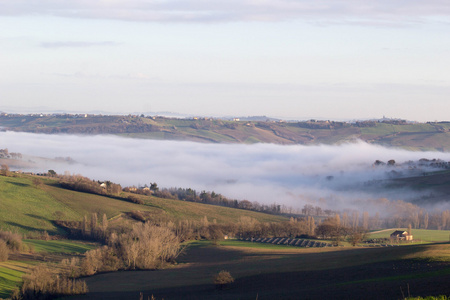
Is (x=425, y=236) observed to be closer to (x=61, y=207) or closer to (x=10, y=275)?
(x=61, y=207)

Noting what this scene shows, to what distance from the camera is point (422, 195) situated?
596 ft

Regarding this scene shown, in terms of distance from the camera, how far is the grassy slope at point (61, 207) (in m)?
109

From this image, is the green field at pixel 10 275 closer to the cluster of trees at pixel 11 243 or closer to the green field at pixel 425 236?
the cluster of trees at pixel 11 243

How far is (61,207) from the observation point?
393 feet

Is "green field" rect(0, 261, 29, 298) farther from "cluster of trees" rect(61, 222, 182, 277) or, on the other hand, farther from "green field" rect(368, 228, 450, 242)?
"green field" rect(368, 228, 450, 242)

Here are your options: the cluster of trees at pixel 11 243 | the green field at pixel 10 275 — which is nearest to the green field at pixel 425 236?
the cluster of trees at pixel 11 243

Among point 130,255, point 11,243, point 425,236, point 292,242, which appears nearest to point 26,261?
point 11,243

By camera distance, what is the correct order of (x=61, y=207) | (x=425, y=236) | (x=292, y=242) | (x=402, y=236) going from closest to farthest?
1. (x=292, y=242)
2. (x=402, y=236)
3. (x=425, y=236)
4. (x=61, y=207)

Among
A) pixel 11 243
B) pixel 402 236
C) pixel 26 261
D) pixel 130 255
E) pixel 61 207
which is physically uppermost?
pixel 130 255

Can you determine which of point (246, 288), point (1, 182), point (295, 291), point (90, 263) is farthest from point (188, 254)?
point (1, 182)

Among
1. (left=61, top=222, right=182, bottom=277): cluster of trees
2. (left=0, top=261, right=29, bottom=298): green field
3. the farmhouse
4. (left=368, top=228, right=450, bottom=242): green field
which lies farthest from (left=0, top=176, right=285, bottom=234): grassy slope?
(left=61, top=222, right=182, bottom=277): cluster of trees

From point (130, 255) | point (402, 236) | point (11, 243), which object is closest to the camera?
point (130, 255)

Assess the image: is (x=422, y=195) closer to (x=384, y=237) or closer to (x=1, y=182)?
(x=384, y=237)

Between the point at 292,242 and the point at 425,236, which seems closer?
the point at 292,242
